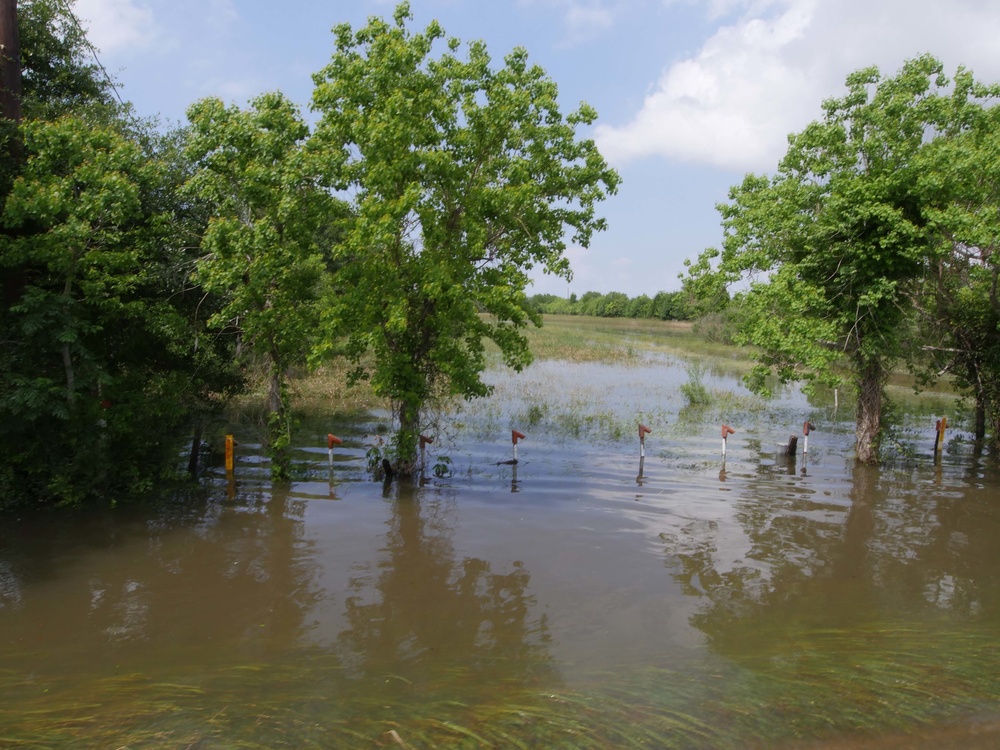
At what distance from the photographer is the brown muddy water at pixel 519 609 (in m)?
6.25

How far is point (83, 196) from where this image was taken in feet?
38.7

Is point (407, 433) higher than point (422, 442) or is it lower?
higher

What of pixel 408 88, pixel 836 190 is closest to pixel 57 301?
pixel 408 88

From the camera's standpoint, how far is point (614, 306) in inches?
5428

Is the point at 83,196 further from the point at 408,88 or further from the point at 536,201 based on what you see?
the point at 536,201

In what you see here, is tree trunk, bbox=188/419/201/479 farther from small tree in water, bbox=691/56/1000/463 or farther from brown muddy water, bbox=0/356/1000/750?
small tree in water, bbox=691/56/1000/463

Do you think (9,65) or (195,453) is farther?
A: (195,453)

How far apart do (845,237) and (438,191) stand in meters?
9.34

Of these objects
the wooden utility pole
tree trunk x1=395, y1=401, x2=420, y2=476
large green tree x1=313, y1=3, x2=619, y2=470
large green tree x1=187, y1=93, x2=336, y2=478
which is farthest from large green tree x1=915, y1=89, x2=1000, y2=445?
the wooden utility pole

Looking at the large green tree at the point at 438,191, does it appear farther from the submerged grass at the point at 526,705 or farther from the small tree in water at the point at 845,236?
the submerged grass at the point at 526,705

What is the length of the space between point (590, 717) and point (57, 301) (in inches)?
421

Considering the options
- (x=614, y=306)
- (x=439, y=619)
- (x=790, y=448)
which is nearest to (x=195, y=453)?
(x=439, y=619)

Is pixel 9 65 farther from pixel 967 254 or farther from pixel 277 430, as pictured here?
pixel 967 254

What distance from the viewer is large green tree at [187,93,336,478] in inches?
515
